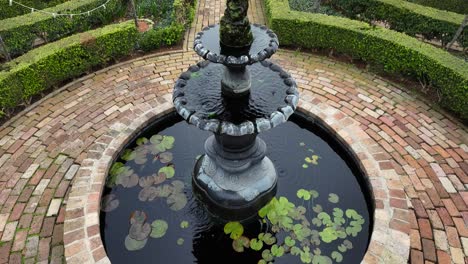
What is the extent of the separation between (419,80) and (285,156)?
4089 mm

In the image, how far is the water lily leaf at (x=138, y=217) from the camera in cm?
527

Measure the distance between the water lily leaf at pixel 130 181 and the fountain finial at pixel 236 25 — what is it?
3039 mm

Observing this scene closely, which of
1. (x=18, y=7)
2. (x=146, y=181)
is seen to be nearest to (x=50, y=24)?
(x=18, y=7)

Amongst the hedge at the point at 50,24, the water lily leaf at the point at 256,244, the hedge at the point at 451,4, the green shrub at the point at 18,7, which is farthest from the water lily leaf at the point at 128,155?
the hedge at the point at 451,4

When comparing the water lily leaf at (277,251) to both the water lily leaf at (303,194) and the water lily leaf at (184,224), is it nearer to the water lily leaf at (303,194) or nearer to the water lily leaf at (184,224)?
the water lily leaf at (303,194)

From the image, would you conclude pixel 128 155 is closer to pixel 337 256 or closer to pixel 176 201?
pixel 176 201

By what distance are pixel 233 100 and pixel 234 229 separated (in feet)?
6.77

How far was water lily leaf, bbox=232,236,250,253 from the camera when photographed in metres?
5.00

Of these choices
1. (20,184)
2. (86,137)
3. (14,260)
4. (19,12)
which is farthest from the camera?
(19,12)

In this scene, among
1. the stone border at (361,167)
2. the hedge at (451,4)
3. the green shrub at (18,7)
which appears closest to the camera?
the stone border at (361,167)

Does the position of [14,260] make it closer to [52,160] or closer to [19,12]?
[52,160]

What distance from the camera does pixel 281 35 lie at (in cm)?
937

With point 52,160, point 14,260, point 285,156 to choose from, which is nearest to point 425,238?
point 285,156

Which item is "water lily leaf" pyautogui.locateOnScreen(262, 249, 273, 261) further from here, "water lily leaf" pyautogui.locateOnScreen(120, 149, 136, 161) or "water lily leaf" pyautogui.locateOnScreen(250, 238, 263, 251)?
"water lily leaf" pyautogui.locateOnScreen(120, 149, 136, 161)
